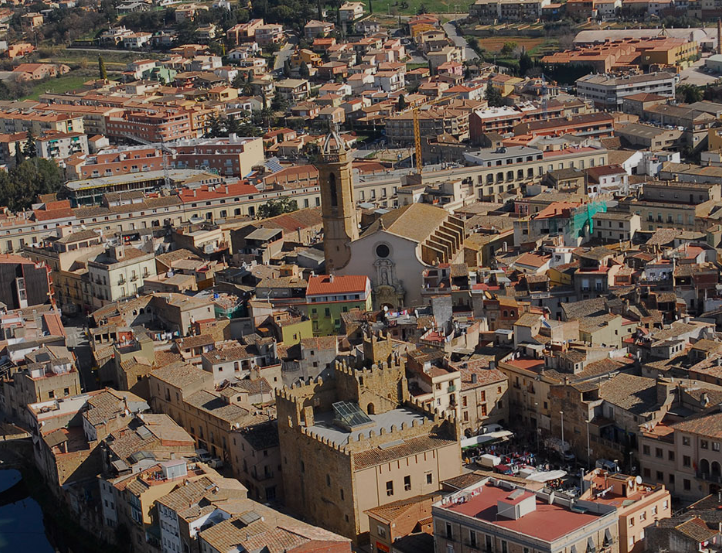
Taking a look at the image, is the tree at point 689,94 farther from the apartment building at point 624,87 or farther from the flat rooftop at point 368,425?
the flat rooftop at point 368,425

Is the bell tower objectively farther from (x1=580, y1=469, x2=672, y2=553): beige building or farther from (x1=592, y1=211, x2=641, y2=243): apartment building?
(x1=580, y1=469, x2=672, y2=553): beige building

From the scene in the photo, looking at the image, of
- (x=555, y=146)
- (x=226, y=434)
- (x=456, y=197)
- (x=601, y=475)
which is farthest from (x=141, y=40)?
(x=601, y=475)

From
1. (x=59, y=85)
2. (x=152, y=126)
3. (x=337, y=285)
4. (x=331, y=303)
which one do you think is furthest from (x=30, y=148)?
(x=331, y=303)

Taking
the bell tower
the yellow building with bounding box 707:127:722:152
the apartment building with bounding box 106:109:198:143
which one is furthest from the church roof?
the apartment building with bounding box 106:109:198:143

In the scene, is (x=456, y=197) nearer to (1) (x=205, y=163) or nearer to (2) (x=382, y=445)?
(1) (x=205, y=163)

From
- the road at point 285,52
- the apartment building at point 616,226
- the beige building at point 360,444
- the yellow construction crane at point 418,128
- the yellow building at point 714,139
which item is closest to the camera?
Answer: the beige building at point 360,444

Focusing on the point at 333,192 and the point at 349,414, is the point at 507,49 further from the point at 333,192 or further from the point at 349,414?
the point at 349,414

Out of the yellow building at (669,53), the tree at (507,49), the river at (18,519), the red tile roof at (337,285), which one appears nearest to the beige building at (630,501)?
the river at (18,519)
